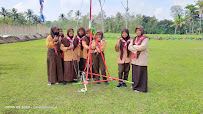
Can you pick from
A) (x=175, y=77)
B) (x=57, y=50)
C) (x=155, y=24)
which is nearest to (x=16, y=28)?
(x=57, y=50)

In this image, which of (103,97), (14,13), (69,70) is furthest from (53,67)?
(14,13)

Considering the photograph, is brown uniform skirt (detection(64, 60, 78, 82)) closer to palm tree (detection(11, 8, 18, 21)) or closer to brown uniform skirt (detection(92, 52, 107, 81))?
brown uniform skirt (detection(92, 52, 107, 81))

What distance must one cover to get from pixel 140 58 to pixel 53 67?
8.56ft

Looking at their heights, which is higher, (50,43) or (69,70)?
(50,43)

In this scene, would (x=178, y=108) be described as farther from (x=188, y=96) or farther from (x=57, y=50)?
(x=57, y=50)

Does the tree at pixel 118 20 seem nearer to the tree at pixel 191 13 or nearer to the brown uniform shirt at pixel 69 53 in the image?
the tree at pixel 191 13

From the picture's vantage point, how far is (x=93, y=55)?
491 centimetres

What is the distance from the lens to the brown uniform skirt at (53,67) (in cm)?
475

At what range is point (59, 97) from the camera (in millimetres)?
3893

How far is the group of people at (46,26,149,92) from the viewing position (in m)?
4.24

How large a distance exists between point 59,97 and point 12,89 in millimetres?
1540

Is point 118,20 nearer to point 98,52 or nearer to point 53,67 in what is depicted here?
point 98,52

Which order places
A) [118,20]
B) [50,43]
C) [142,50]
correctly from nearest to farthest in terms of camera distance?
[142,50], [50,43], [118,20]

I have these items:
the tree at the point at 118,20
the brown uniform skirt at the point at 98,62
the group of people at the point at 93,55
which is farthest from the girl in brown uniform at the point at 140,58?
the tree at the point at 118,20
